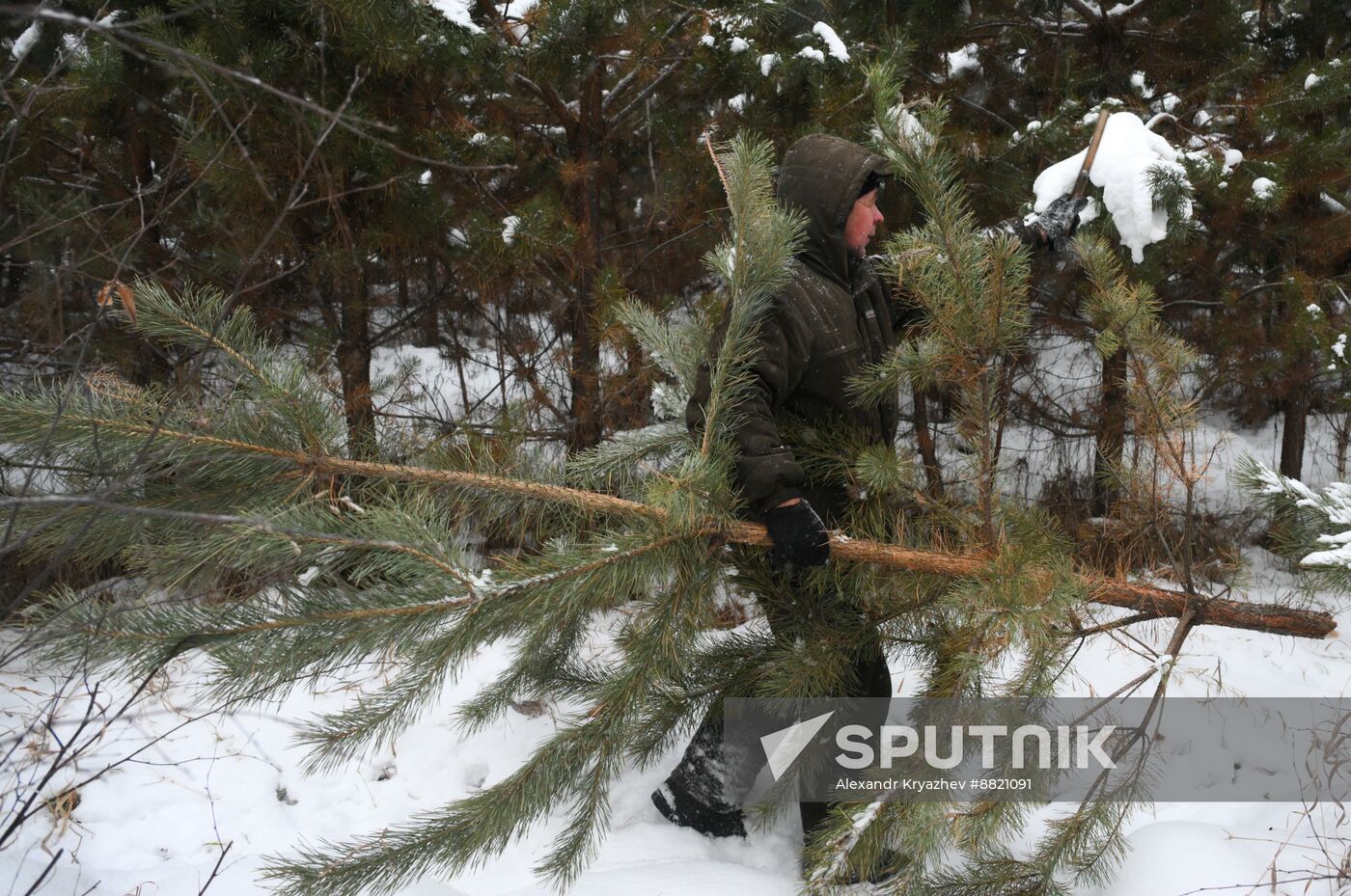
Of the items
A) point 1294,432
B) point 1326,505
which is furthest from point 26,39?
point 1294,432

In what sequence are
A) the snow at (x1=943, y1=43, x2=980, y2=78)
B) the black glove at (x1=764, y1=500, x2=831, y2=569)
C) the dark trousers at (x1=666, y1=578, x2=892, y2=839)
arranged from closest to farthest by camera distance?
1. the black glove at (x1=764, y1=500, x2=831, y2=569)
2. the dark trousers at (x1=666, y1=578, x2=892, y2=839)
3. the snow at (x1=943, y1=43, x2=980, y2=78)

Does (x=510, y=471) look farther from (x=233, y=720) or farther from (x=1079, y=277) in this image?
(x=1079, y=277)

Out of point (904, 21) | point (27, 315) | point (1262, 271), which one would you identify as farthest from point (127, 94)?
point (1262, 271)

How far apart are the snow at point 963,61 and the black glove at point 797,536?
178 inches

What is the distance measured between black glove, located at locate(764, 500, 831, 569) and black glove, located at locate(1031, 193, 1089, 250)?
1.25 meters

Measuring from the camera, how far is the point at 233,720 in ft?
11.3

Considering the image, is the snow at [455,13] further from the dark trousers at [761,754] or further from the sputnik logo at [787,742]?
the sputnik logo at [787,742]

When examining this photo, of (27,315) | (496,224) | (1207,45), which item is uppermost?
(1207,45)

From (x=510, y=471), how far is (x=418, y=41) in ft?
7.30

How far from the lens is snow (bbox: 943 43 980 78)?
5.45 m

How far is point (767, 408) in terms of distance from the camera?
2070 millimetres

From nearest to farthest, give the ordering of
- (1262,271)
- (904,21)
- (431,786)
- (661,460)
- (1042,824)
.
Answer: (661,460) → (1042,824) → (431,786) → (904,21) → (1262,271)

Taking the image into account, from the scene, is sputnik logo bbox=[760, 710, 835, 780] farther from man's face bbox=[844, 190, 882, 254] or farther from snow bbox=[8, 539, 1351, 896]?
man's face bbox=[844, 190, 882, 254]
